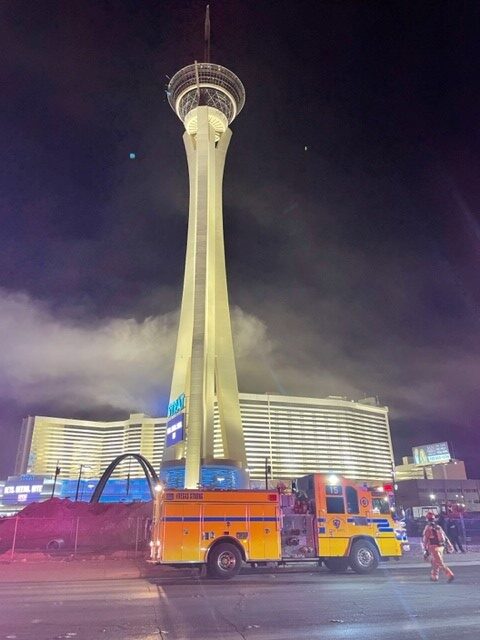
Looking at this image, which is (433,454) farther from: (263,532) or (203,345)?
(263,532)

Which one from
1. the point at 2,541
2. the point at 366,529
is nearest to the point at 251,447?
the point at 2,541

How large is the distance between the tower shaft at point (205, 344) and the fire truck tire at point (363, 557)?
60.2 meters

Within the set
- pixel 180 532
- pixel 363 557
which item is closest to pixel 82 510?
pixel 180 532

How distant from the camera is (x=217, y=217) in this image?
8838 centimetres

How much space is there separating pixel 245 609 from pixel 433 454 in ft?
510

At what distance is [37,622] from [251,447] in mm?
175252

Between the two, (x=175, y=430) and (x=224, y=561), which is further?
(x=175, y=430)

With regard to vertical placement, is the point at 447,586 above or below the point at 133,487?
below

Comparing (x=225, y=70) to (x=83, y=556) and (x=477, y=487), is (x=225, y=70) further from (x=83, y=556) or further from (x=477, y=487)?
(x=477, y=487)

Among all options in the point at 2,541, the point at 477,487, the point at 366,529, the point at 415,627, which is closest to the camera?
the point at 415,627

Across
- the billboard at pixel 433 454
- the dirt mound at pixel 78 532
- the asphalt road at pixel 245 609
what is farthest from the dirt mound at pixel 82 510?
the billboard at pixel 433 454

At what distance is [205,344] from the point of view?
79.8 metres

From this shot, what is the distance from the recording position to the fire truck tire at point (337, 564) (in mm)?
17594

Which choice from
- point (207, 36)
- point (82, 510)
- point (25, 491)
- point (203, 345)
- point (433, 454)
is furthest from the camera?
point (25, 491)
